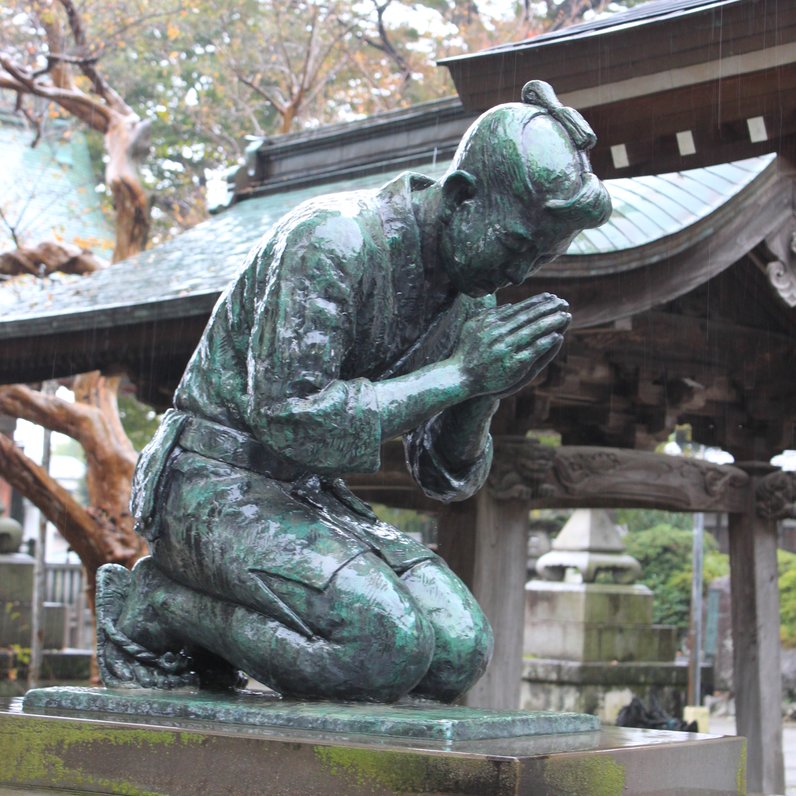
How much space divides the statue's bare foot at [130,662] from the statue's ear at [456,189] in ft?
4.16

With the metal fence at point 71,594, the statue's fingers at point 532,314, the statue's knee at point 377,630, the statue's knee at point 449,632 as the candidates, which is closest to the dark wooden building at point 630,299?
the statue's fingers at point 532,314

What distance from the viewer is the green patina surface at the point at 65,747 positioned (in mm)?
2725

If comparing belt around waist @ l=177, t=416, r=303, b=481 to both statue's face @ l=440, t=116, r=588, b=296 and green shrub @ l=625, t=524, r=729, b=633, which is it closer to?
statue's face @ l=440, t=116, r=588, b=296

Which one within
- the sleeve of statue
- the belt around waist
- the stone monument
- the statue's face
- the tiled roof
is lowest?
the stone monument

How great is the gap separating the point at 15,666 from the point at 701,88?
33.8 feet

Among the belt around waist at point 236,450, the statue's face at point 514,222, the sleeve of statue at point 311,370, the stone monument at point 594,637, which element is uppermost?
the statue's face at point 514,222

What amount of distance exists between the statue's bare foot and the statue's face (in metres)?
1.21

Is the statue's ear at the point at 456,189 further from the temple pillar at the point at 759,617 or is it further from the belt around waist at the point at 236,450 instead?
the temple pillar at the point at 759,617

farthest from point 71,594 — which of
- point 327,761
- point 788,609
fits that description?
point 327,761

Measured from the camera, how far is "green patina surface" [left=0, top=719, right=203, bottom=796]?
8.94ft

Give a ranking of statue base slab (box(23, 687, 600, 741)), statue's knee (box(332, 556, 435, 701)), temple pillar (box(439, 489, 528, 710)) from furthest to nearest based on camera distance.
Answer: temple pillar (box(439, 489, 528, 710)) → statue's knee (box(332, 556, 435, 701)) → statue base slab (box(23, 687, 600, 741))

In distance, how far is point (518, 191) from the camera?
2910 millimetres

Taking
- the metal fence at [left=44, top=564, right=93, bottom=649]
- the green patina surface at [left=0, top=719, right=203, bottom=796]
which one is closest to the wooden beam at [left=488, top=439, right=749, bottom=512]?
the green patina surface at [left=0, top=719, right=203, bottom=796]

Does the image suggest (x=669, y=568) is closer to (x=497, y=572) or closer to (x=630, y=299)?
(x=497, y=572)
